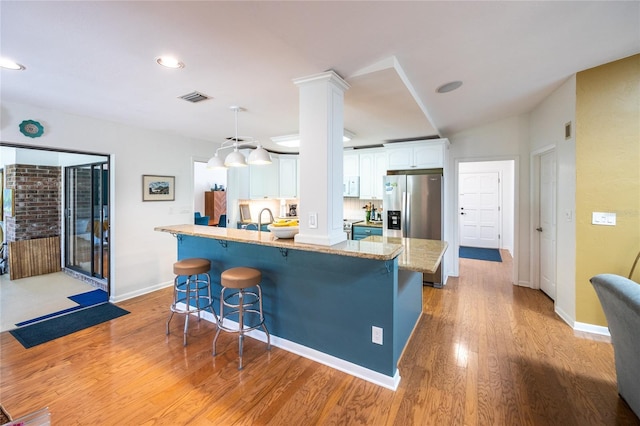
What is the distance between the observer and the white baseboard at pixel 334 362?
2.08m

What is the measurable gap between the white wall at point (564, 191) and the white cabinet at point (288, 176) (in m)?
4.21

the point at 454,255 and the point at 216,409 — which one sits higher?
the point at 454,255

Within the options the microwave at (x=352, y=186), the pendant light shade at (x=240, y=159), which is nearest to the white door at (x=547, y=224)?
the microwave at (x=352, y=186)

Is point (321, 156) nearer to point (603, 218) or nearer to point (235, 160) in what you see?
→ point (235, 160)

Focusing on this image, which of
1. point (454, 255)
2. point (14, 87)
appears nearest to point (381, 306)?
point (454, 255)

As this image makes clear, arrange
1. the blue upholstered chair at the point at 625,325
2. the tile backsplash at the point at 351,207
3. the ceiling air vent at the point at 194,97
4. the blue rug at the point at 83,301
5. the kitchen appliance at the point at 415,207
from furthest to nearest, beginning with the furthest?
1. the tile backsplash at the point at 351,207
2. the kitchen appliance at the point at 415,207
3. the blue rug at the point at 83,301
4. the ceiling air vent at the point at 194,97
5. the blue upholstered chair at the point at 625,325

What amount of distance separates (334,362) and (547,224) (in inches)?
140

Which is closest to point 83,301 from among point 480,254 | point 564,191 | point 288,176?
point 288,176

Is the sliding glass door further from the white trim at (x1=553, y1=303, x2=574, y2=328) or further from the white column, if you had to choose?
the white trim at (x1=553, y1=303, x2=574, y2=328)

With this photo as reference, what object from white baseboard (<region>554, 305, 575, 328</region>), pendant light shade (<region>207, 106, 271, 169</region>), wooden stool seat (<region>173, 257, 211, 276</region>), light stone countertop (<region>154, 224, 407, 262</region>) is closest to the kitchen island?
light stone countertop (<region>154, 224, 407, 262</region>)

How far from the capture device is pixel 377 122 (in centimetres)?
358

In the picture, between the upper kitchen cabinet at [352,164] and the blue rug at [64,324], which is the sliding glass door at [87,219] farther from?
the upper kitchen cabinet at [352,164]

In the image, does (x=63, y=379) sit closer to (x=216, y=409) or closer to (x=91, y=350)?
(x=91, y=350)

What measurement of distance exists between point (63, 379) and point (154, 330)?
2.65 ft
